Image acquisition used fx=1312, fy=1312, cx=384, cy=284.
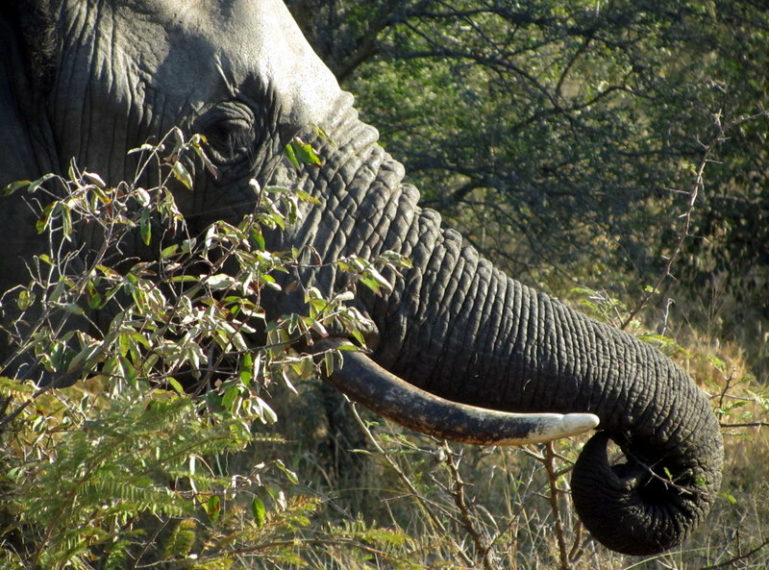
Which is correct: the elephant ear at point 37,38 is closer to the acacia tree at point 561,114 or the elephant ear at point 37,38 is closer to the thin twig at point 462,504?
the thin twig at point 462,504

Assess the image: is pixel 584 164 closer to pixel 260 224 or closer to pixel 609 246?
pixel 609 246

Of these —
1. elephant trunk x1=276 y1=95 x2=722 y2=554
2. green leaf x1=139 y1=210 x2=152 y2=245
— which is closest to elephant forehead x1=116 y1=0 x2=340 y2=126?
elephant trunk x1=276 y1=95 x2=722 y2=554

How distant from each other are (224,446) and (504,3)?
4055mm

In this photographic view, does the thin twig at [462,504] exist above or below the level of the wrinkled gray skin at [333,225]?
below

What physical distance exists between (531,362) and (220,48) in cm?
115

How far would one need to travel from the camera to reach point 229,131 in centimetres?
347

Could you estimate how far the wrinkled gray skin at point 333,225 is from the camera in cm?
337

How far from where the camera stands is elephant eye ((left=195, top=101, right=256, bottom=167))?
3438mm

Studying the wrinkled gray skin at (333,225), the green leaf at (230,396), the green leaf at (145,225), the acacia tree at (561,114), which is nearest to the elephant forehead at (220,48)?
the wrinkled gray skin at (333,225)

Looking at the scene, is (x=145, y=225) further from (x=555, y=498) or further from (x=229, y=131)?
(x=555, y=498)

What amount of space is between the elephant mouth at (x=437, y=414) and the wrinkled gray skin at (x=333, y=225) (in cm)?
17

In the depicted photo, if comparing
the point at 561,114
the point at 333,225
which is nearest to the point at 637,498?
the point at 333,225

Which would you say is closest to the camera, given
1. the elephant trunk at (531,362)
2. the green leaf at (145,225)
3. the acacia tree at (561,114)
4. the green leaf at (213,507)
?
the green leaf at (145,225)

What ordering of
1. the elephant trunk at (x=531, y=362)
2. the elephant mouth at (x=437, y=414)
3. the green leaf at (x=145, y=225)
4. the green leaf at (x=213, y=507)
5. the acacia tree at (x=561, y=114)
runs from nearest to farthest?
the green leaf at (x=145, y=225) < the elephant mouth at (x=437, y=414) < the green leaf at (x=213, y=507) < the elephant trunk at (x=531, y=362) < the acacia tree at (x=561, y=114)
